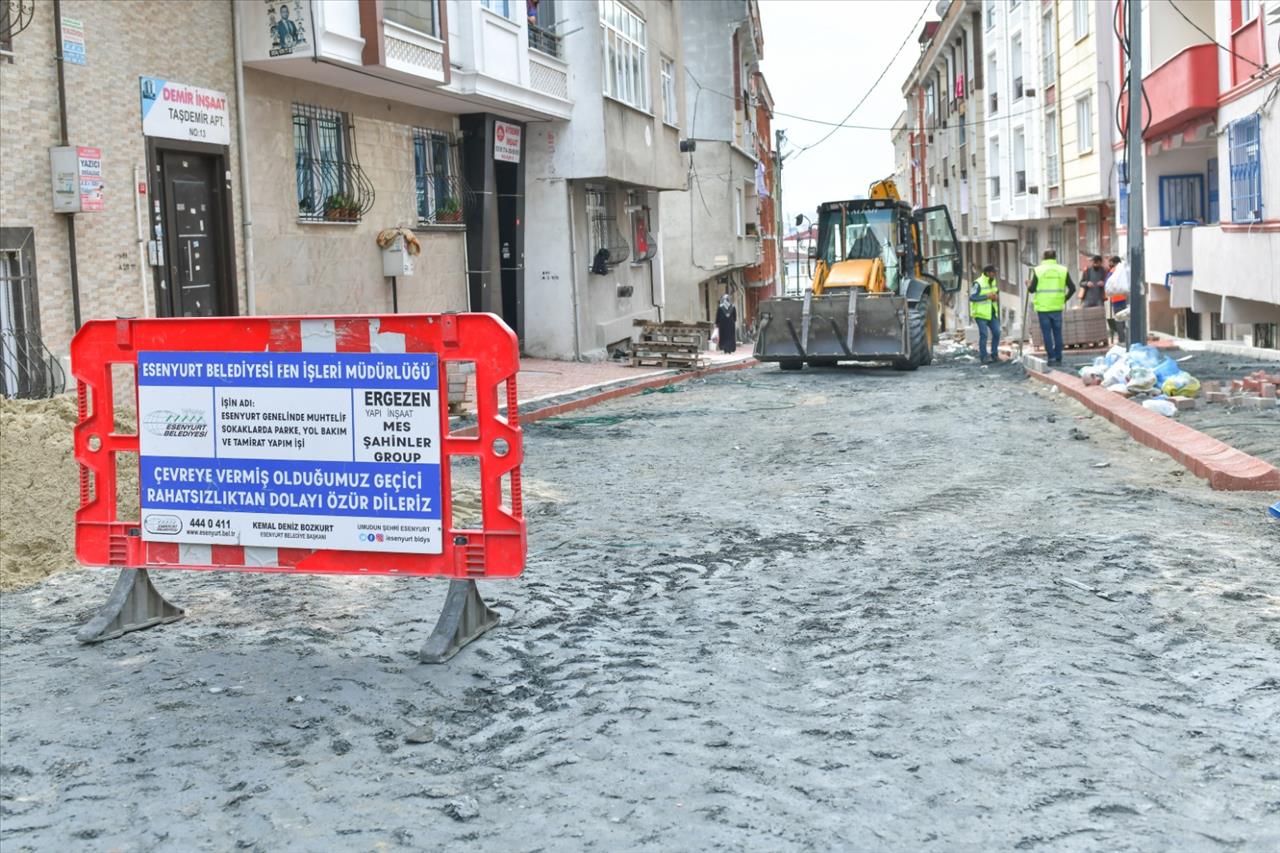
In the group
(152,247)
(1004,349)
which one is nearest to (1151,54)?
(1004,349)

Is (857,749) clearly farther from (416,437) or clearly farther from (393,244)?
(393,244)

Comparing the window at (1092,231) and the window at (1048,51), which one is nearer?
the window at (1092,231)

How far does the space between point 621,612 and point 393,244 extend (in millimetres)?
14430

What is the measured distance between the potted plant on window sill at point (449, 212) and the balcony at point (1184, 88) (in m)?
10.4

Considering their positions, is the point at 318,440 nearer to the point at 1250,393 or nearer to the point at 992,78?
the point at 1250,393

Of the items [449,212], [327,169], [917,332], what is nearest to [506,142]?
[449,212]

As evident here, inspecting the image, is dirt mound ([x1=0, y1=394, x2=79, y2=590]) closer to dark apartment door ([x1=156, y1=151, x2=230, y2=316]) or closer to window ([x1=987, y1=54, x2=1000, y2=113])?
dark apartment door ([x1=156, y1=151, x2=230, y2=316])

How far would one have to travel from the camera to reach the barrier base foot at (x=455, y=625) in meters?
5.61

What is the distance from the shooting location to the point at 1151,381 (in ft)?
49.6

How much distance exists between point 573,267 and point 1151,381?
12831 millimetres

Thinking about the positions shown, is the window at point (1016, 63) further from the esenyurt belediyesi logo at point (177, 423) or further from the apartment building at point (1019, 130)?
the esenyurt belediyesi logo at point (177, 423)

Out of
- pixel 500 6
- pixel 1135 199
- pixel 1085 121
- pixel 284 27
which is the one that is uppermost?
pixel 500 6

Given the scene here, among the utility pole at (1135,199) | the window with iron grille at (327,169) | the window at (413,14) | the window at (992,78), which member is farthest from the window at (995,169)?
the window with iron grille at (327,169)

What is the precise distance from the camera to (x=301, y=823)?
13.6ft
